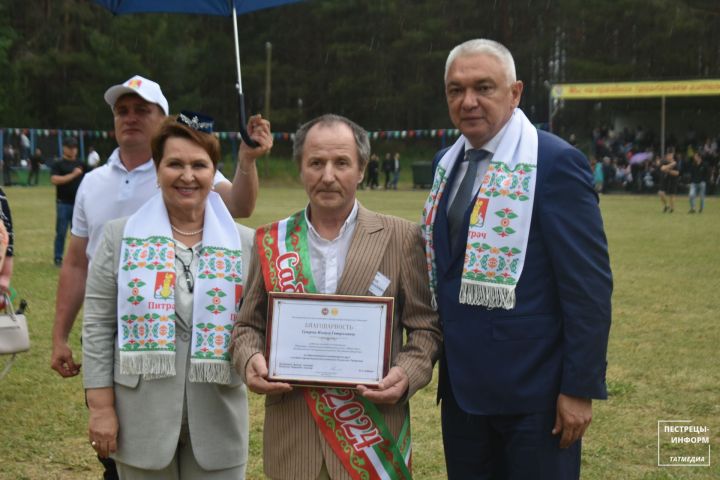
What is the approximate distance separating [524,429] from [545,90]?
5055cm

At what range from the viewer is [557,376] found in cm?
288

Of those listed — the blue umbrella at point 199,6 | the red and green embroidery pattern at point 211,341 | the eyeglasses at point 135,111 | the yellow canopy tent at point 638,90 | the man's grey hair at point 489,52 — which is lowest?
the red and green embroidery pattern at point 211,341

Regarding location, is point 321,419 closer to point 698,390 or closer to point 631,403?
point 631,403

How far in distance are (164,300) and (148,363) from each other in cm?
22

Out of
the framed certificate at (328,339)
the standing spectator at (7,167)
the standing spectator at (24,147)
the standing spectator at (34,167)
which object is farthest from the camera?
the standing spectator at (24,147)

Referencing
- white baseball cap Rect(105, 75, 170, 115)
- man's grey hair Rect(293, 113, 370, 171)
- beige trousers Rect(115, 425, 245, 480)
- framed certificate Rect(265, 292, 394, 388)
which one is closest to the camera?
framed certificate Rect(265, 292, 394, 388)

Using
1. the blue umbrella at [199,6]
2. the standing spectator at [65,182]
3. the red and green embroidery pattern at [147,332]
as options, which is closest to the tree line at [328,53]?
the standing spectator at [65,182]

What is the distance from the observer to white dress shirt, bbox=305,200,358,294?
2.88 m

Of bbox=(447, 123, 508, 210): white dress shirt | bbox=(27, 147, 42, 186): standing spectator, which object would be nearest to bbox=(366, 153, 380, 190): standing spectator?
bbox=(27, 147, 42, 186): standing spectator

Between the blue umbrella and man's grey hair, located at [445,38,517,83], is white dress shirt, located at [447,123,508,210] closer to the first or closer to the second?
man's grey hair, located at [445,38,517,83]

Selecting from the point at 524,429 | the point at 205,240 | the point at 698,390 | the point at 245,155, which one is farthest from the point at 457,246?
the point at 698,390

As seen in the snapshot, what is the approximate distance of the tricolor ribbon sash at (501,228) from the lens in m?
2.80

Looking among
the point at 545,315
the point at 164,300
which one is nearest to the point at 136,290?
the point at 164,300

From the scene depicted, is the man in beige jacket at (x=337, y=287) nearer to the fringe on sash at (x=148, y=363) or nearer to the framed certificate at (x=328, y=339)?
the framed certificate at (x=328, y=339)
